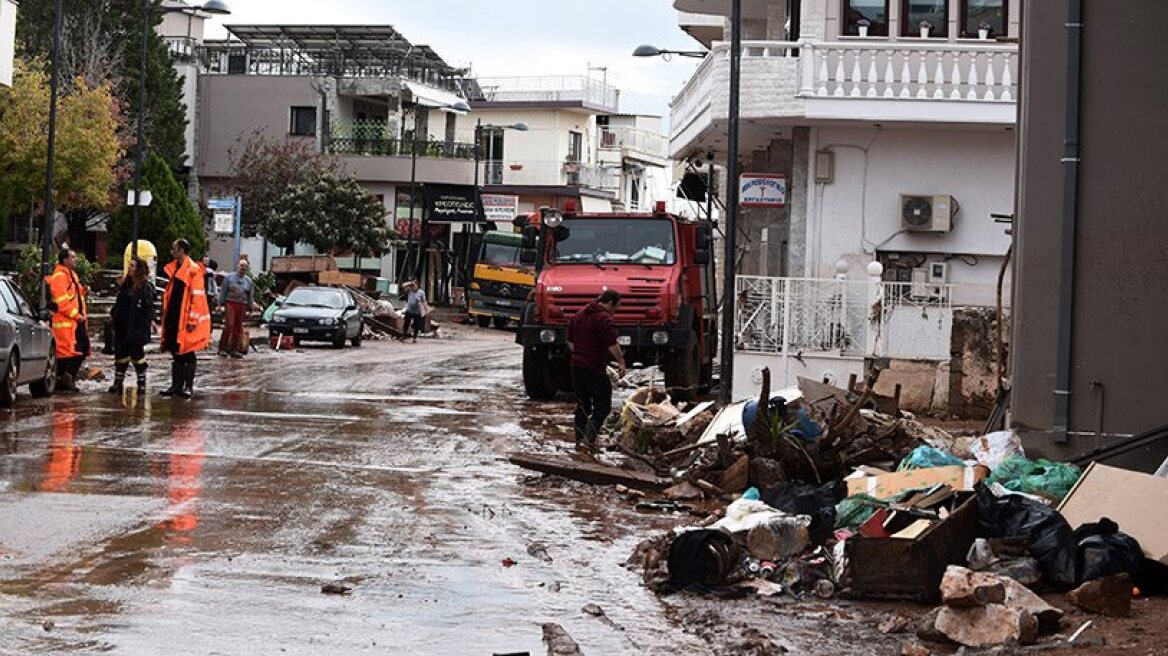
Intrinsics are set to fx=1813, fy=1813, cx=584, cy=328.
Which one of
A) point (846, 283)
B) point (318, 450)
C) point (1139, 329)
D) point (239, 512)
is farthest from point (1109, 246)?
point (846, 283)

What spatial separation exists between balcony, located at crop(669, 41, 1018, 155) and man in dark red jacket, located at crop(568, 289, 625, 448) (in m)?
8.95

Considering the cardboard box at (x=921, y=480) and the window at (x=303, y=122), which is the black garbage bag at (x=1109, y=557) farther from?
the window at (x=303, y=122)

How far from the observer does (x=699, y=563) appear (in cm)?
973

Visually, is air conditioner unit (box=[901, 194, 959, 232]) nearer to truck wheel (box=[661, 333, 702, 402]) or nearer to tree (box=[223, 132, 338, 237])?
truck wheel (box=[661, 333, 702, 402])

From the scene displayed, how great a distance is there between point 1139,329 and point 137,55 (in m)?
56.9

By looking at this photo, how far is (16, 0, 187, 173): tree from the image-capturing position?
62.4m

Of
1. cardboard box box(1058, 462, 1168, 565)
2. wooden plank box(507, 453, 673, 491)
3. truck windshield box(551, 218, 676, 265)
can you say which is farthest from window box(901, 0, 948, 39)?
cardboard box box(1058, 462, 1168, 565)

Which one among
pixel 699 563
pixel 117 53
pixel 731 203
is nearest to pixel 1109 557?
pixel 699 563

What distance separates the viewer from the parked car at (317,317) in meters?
39.3

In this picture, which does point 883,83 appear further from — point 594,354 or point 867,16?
point 594,354

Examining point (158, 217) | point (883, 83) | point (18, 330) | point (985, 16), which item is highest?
point (985, 16)

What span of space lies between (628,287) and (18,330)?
8.16 m

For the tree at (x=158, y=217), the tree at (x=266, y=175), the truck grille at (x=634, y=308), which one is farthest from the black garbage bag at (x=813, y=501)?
the tree at (x=266, y=175)

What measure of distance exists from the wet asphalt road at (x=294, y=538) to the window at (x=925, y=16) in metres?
10.5
